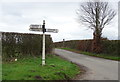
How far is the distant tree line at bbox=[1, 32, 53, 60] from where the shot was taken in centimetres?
1382

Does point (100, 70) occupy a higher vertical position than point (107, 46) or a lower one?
lower

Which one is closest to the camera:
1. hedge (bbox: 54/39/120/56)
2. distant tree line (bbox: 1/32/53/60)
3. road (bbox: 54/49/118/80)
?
road (bbox: 54/49/118/80)

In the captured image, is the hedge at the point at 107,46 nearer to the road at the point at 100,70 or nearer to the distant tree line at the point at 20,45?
the road at the point at 100,70

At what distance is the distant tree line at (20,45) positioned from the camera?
1382cm

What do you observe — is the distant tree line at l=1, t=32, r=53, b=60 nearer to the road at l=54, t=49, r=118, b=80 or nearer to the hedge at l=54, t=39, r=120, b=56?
the road at l=54, t=49, r=118, b=80

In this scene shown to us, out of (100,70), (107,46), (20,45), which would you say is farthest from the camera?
(107,46)

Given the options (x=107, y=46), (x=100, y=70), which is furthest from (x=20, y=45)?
(x=107, y=46)

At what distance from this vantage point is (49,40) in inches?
763

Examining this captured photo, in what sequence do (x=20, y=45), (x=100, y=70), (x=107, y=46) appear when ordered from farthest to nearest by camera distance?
1. (x=107, y=46)
2. (x=20, y=45)
3. (x=100, y=70)

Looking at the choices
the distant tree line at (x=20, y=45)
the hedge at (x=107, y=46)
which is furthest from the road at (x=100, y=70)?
the hedge at (x=107, y=46)

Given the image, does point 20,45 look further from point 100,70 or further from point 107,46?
point 107,46

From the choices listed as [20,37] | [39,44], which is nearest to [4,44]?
[20,37]

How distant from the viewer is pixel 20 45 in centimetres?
1493

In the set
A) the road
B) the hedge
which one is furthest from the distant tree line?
the hedge
